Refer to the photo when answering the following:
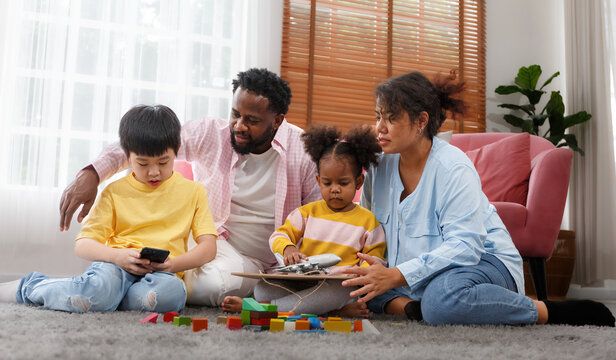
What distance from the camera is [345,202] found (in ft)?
5.80

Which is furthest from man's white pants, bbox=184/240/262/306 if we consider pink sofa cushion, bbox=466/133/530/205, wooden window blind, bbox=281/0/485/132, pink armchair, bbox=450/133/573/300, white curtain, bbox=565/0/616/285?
white curtain, bbox=565/0/616/285

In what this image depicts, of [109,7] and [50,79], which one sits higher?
[109,7]

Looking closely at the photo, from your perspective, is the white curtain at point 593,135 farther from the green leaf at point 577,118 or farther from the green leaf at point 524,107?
the green leaf at point 524,107

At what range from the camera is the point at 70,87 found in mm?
3029

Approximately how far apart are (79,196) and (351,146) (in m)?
0.83

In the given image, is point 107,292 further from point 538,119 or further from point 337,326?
point 538,119

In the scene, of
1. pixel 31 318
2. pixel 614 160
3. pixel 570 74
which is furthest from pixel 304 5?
pixel 31 318

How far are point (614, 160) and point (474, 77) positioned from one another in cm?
105

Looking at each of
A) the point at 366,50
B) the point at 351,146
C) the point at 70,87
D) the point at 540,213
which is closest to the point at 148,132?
the point at 351,146

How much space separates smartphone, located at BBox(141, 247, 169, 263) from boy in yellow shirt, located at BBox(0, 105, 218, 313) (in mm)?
18

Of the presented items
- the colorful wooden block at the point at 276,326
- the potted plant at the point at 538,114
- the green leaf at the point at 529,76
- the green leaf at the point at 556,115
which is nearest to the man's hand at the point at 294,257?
the colorful wooden block at the point at 276,326

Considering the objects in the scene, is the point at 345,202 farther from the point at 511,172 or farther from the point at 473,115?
the point at 473,115

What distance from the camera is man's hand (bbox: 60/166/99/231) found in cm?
166

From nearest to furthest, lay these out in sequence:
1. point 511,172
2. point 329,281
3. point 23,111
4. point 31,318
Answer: point 31,318, point 329,281, point 511,172, point 23,111
